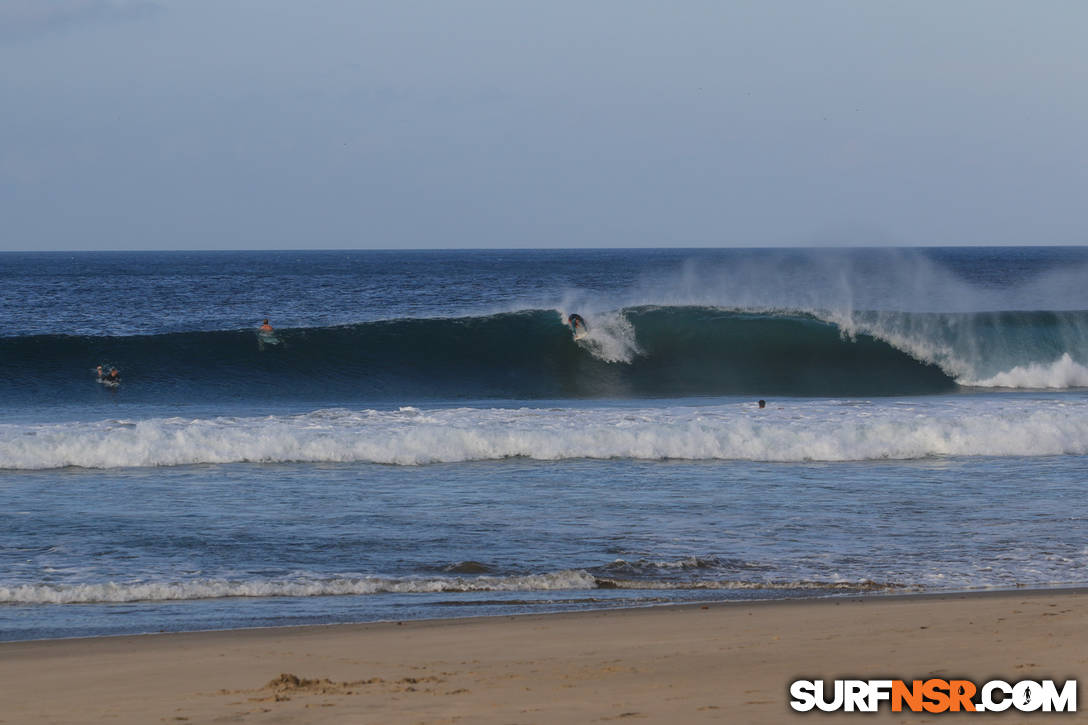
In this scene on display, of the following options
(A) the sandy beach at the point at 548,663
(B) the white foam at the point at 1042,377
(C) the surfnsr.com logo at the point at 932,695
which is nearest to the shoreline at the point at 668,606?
(A) the sandy beach at the point at 548,663

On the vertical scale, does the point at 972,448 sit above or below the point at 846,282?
below

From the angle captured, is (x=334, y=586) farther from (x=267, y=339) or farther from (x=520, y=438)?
(x=267, y=339)

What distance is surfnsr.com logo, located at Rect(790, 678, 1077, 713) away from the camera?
4695 millimetres

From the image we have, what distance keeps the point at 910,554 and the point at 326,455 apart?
7238mm

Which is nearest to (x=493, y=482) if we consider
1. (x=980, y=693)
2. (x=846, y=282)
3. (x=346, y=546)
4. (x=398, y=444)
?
(x=398, y=444)

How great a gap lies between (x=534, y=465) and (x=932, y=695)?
828cm

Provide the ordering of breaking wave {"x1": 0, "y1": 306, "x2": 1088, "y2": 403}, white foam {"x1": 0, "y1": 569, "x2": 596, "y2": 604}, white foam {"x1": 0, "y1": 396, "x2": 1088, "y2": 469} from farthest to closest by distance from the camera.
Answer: breaking wave {"x1": 0, "y1": 306, "x2": 1088, "y2": 403} < white foam {"x1": 0, "y1": 396, "x2": 1088, "y2": 469} < white foam {"x1": 0, "y1": 569, "x2": 596, "y2": 604}

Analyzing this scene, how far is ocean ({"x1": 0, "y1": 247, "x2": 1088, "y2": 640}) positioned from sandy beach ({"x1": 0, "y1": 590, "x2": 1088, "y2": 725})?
0.63m

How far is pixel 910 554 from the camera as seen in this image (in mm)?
8586

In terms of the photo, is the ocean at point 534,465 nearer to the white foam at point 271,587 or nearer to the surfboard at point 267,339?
the white foam at point 271,587

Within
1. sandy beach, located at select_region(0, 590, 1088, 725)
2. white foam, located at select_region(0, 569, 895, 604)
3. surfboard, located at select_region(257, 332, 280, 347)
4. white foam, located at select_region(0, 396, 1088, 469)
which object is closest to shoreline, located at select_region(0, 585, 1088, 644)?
sandy beach, located at select_region(0, 590, 1088, 725)

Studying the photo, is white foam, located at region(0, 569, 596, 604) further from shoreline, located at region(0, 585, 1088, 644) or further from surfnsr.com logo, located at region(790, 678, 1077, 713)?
surfnsr.com logo, located at region(790, 678, 1077, 713)

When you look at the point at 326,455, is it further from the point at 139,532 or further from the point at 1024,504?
the point at 1024,504

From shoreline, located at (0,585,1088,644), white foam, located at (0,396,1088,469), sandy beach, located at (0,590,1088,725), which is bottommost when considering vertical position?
shoreline, located at (0,585,1088,644)
